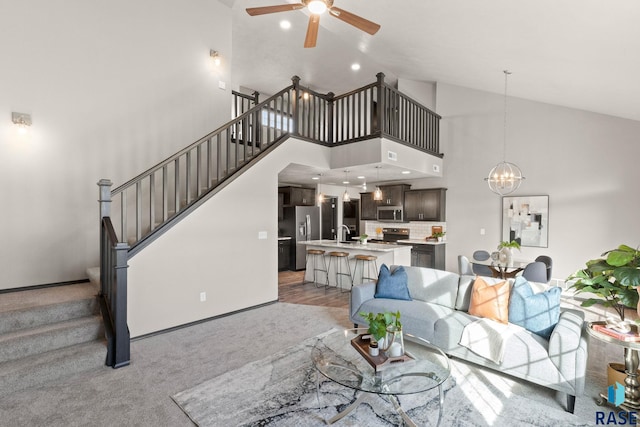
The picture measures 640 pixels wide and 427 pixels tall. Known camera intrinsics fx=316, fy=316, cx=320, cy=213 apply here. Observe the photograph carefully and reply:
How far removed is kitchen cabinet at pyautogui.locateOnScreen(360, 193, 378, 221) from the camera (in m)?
9.24

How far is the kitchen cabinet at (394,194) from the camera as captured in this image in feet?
27.9

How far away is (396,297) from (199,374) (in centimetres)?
238

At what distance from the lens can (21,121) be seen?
12.9ft

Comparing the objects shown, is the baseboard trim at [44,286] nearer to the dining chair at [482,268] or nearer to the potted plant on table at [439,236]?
the dining chair at [482,268]

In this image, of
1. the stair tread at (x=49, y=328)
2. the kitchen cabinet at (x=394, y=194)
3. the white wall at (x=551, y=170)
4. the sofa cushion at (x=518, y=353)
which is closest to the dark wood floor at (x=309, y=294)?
the sofa cushion at (x=518, y=353)

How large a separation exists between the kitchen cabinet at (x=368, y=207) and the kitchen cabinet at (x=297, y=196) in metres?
1.55

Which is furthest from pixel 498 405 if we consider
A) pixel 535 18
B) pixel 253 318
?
pixel 535 18

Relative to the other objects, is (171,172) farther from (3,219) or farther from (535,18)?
(535,18)

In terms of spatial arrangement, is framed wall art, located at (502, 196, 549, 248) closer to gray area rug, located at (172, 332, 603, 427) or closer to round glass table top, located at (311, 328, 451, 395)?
gray area rug, located at (172, 332, 603, 427)

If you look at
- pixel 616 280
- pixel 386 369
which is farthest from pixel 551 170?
pixel 386 369

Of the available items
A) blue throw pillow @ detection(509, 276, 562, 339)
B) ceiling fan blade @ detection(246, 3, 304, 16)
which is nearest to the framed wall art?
blue throw pillow @ detection(509, 276, 562, 339)

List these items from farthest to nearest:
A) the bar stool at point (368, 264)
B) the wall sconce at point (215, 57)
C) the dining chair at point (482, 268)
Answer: the bar stool at point (368, 264), the wall sconce at point (215, 57), the dining chair at point (482, 268)

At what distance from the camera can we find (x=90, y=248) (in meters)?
4.48

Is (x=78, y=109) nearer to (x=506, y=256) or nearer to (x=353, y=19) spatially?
(x=353, y=19)
